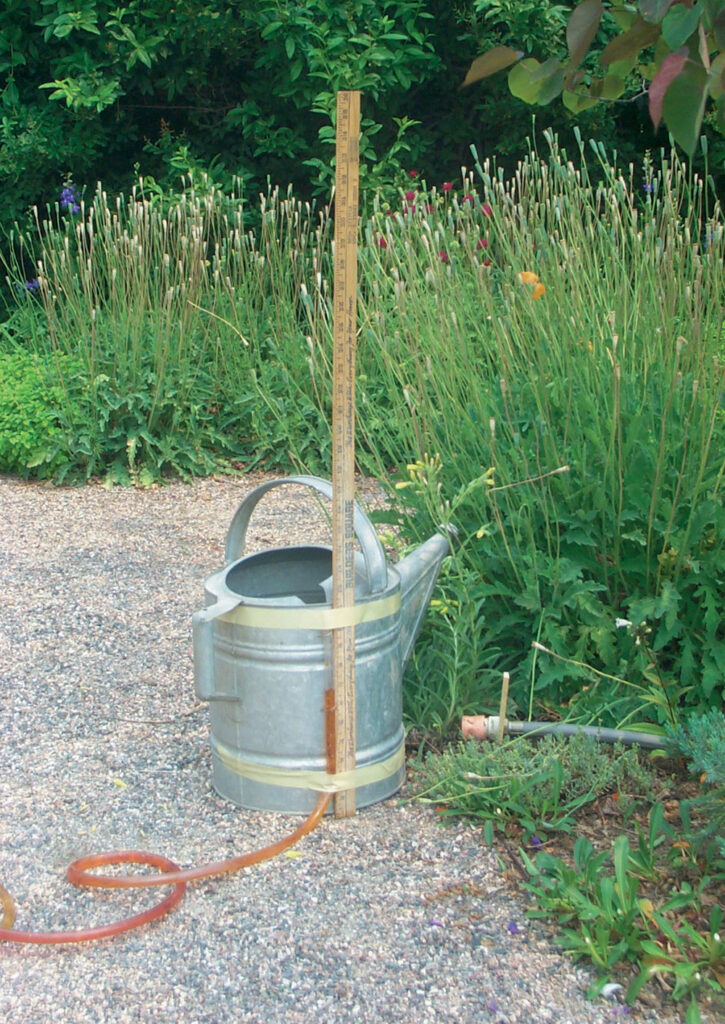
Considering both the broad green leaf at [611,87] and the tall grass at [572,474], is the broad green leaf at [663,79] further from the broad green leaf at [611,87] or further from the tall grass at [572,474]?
the tall grass at [572,474]

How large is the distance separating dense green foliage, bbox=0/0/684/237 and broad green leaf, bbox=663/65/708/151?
675 centimetres

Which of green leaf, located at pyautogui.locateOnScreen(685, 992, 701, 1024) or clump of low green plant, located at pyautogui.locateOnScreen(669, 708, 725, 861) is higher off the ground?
clump of low green plant, located at pyautogui.locateOnScreen(669, 708, 725, 861)

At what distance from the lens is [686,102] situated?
1310mm

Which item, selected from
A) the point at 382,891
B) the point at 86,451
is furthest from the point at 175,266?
the point at 382,891

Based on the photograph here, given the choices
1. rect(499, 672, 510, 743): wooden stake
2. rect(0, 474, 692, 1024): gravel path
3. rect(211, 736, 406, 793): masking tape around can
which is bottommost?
rect(0, 474, 692, 1024): gravel path

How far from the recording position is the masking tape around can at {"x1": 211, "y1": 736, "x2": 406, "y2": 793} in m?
2.58

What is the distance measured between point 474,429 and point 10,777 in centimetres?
167

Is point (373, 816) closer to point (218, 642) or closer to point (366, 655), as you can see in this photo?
point (366, 655)

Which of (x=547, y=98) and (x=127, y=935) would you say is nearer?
(x=547, y=98)

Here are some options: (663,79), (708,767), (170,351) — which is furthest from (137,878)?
(170,351)

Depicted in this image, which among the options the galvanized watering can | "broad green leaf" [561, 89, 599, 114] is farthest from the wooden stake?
"broad green leaf" [561, 89, 599, 114]

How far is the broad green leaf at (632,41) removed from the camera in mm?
1461

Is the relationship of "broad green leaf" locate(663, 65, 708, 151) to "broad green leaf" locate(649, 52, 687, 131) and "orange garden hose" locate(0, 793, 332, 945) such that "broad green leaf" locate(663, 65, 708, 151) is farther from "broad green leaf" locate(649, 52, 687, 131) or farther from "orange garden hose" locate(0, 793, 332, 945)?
"orange garden hose" locate(0, 793, 332, 945)

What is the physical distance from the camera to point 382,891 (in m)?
2.31
